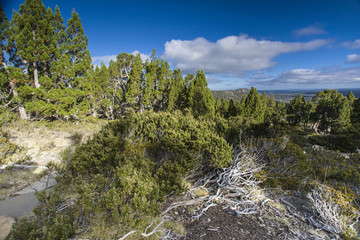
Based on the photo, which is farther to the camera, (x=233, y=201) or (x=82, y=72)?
(x=82, y=72)

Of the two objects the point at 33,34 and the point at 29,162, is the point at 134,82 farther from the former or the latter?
the point at 29,162

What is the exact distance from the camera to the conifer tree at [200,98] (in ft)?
49.9

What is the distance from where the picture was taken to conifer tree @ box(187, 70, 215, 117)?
15220 mm

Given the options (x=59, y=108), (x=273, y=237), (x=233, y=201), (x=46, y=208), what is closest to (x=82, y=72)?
(x=59, y=108)

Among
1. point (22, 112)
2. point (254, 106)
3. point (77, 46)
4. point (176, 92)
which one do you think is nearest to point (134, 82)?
point (176, 92)

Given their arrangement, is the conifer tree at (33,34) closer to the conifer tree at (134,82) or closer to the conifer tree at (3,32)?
the conifer tree at (3,32)

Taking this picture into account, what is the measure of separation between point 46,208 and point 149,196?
4.95 feet

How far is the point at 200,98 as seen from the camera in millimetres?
15625

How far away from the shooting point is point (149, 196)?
9.70 feet

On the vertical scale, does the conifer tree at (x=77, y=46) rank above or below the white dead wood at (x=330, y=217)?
above

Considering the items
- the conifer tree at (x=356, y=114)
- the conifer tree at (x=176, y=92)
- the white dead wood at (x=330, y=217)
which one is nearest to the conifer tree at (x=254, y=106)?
the conifer tree at (x=176, y=92)

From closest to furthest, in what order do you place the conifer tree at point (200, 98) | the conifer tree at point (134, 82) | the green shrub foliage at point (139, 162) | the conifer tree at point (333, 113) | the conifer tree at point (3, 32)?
the green shrub foliage at point (139, 162) → the conifer tree at point (3, 32) → the conifer tree at point (200, 98) → the conifer tree at point (134, 82) → the conifer tree at point (333, 113)

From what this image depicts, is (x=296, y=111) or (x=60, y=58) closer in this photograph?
(x=60, y=58)

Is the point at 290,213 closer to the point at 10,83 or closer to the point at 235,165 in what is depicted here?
the point at 235,165
